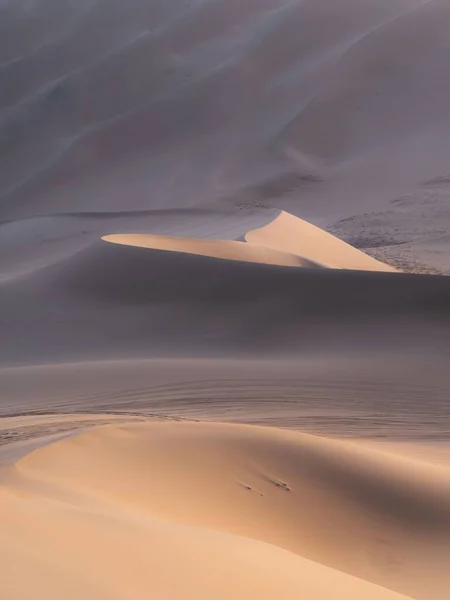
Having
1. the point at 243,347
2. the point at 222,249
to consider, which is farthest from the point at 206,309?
the point at 222,249

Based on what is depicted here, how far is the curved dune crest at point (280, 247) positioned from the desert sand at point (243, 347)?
0.06 m

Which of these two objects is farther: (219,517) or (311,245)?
(311,245)

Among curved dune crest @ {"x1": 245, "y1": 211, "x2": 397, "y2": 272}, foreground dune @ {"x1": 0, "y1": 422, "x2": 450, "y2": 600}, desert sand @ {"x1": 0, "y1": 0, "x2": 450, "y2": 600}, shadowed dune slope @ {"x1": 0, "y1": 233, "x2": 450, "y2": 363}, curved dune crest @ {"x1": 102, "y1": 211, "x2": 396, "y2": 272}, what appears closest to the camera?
foreground dune @ {"x1": 0, "y1": 422, "x2": 450, "y2": 600}

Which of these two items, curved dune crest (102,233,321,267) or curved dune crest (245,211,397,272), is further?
curved dune crest (245,211,397,272)

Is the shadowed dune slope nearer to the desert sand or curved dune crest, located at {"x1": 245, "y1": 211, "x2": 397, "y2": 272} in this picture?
the desert sand

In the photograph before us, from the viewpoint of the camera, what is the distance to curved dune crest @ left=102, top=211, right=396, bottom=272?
11.5m

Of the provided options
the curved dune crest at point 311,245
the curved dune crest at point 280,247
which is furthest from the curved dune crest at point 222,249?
the curved dune crest at point 311,245

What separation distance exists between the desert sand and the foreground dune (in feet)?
0.04

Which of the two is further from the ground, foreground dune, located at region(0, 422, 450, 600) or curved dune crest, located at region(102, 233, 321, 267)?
curved dune crest, located at region(102, 233, 321, 267)

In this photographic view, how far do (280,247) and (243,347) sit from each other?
4.43 m

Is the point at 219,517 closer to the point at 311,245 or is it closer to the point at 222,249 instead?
the point at 222,249

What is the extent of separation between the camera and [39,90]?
3425cm

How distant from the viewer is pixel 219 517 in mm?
4398

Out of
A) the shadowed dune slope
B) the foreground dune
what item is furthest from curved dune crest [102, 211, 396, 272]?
the foreground dune
